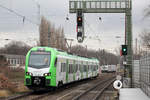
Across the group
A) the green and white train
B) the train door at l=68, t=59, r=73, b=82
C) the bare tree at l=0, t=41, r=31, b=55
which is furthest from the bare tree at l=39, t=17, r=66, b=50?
the bare tree at l=0, t=41, r=31, b=55

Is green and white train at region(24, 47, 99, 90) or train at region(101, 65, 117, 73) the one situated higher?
green and white train at region(24, 47, 99, 90)

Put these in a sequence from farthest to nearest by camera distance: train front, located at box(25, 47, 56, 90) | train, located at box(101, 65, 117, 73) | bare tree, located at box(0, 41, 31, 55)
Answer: bare tree, located at box(0, 41, 31, 55) < train, located at box(101, 65, 117, 73) < train front, located at box(25, 47, 56, 90)

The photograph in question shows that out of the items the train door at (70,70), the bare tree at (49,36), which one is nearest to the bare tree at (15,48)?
the bare tree at (49,36)

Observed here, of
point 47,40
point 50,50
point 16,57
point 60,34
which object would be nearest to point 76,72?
point 50,50

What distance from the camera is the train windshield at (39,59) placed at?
Answer: 19562mm

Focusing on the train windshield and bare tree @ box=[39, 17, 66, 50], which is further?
bare tree @ box=[39, 17, 66, 50]

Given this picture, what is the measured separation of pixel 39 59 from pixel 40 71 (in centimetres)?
99

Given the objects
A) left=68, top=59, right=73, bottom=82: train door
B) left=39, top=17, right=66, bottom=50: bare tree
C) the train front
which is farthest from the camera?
left=39, top=17, right=66, bottom=50: bare tree

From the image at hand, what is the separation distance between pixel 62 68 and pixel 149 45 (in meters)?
45.1

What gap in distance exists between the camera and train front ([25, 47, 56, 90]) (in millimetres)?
19266

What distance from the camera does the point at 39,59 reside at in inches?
784

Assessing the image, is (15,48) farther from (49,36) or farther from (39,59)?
(39,59)

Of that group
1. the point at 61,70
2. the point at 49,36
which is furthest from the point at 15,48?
the point at 61,70

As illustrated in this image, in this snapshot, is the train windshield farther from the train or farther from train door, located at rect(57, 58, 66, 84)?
the train
